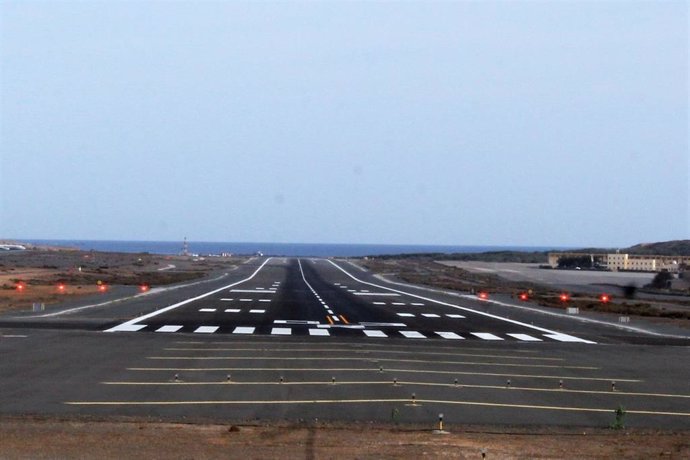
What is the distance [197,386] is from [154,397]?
162 cm

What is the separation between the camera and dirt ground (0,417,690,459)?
45.7ft

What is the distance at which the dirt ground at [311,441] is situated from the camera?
13.9 meters

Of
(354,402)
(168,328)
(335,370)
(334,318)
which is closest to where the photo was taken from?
(354,402)

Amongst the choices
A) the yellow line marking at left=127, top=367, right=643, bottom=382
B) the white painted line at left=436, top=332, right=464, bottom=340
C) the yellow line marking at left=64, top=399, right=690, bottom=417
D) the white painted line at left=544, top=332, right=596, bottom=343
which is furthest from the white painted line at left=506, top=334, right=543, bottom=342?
the yellow line marking at left=64, top=399, right=690, bottom=417

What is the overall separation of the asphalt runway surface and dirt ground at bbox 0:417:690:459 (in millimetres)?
1002

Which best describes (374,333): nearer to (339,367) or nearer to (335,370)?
(339,367)

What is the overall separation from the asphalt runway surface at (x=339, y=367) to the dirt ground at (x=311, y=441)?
1002 millimetres

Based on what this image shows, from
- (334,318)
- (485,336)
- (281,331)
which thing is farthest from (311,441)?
(334,318)

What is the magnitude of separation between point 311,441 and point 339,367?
30.4ft

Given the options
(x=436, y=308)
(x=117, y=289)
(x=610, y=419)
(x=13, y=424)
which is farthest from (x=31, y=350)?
(x=117, y=289)

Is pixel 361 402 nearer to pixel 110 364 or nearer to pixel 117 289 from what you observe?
pixel 110 364

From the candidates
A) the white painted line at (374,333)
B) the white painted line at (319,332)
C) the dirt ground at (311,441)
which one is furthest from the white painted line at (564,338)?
the dirt ground at (311,441)

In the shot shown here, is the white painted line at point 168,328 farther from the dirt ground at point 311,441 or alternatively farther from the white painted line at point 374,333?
the dirt ground at point 311,441

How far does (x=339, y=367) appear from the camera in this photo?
24.2m
